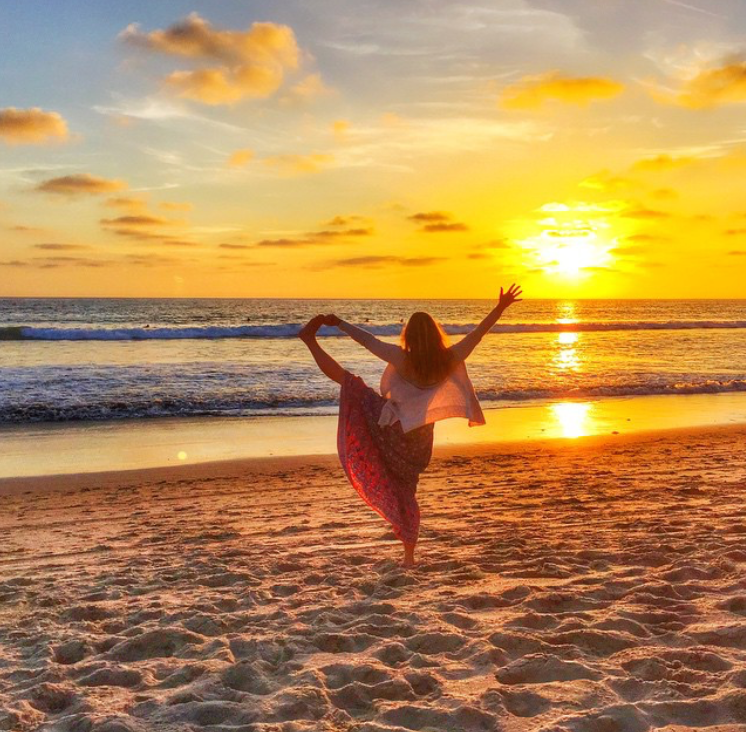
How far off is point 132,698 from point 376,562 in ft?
7.90

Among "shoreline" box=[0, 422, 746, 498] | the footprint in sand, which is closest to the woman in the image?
the footprint in sand

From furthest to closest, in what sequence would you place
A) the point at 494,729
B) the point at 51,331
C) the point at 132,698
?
the point at 51,331 → the point at 132,698 → the point at 494,729

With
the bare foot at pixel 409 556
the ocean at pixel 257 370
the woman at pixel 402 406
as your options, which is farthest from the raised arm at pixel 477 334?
the ocean at pixel 257 370

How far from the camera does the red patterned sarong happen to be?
565cm

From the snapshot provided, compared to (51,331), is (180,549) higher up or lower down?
lower down

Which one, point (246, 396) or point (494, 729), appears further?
point (246, 396)

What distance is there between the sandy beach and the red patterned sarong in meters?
0.52

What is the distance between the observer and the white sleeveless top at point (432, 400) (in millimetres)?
5375

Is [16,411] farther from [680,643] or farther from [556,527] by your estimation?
[680,643]

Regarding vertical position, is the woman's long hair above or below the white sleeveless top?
above

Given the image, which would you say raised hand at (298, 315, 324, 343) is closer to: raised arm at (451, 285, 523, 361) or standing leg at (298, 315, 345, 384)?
standing leg at (298, 315, 345, 384)

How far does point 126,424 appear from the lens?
13.6 meters

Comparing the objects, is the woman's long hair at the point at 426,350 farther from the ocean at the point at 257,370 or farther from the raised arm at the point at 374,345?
the ocean at the point at 257,370

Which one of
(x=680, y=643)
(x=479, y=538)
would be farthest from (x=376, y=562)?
(x=680, y=643)
